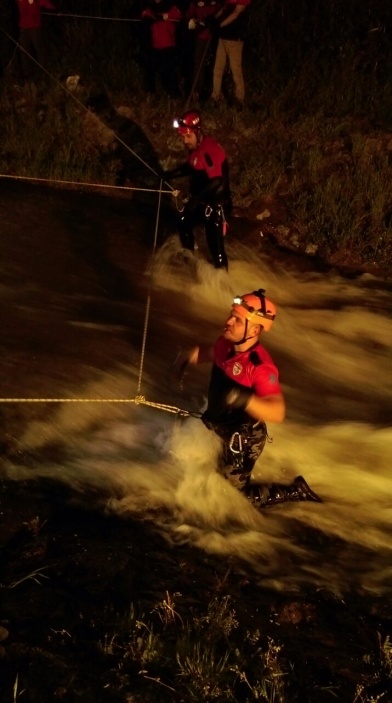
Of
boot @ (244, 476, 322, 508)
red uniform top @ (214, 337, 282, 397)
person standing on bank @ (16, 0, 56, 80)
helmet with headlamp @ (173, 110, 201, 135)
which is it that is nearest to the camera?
red uniform top @ (214, 337, 282, 397)

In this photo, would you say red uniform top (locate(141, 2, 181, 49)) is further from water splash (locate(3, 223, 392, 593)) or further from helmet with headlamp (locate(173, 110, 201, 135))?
water splash (locate(3, 223, 392, 593))

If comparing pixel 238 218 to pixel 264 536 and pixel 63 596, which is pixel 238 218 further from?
pixel 63 596

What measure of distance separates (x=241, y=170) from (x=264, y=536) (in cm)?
727

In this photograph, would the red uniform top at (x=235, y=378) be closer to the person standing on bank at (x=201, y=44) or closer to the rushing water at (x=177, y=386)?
the rushing water at (x=177, y=386)

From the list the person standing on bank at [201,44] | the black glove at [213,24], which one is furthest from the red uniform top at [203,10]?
the black glove at [213,24]

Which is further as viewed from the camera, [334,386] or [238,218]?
Answer: [238,218]

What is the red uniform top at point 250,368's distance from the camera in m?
4.56

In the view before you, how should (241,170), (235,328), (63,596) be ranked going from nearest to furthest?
(63,596) → (235,328) → (241,170)

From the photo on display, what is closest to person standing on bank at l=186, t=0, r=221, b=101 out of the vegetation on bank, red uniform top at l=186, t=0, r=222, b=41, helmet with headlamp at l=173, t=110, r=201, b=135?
red uniform top at l=186, t=0, r=222, b=41

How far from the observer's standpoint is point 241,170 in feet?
36.4

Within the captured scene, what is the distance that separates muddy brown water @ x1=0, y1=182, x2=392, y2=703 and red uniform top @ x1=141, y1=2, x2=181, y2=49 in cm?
362

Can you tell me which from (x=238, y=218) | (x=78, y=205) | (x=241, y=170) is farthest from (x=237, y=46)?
(x=78, y=205)

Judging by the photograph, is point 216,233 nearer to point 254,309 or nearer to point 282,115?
point 254,309

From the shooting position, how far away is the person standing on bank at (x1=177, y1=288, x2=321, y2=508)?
14.8ft
